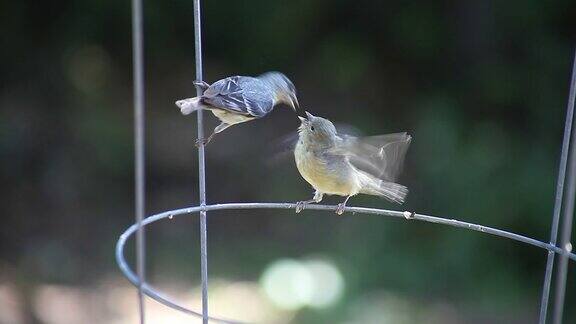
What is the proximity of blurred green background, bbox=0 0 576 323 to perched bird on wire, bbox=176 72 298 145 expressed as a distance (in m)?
1.80

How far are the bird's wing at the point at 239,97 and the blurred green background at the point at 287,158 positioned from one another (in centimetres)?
187

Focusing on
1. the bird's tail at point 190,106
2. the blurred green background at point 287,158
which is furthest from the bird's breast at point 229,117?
the blurred green background at point 287,158

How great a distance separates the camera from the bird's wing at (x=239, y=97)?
2268 mm

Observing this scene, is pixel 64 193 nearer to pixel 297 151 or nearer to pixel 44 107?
pixel 44 107

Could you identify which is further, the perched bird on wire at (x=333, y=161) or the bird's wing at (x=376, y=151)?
the perched bird on wire at (x=333, y=161)

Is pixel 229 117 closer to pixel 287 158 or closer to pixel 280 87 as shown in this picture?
pixel 280 87

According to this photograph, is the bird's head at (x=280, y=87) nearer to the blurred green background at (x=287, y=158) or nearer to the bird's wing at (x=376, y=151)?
the bird's wing at (x=376, y=151)

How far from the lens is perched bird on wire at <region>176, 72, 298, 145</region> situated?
2158 millimetres

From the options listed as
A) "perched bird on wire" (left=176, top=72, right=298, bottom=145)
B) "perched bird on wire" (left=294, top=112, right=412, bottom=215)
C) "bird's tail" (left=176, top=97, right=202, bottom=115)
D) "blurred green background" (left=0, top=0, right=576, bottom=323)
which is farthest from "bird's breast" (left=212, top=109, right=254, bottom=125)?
"blurred green background" (left=0, top=0, right=576, bottom=323)

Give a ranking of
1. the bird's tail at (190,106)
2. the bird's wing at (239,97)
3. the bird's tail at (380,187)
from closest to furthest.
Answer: the bird's tail at (190,106) < the bird's wing at (239,97) < the bird's tail at (380,187)

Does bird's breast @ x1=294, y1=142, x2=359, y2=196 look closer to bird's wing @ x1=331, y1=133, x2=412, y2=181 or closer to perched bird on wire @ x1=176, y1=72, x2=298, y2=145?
bird's wing @ x1=331, y1=133, x2=412, y2=181

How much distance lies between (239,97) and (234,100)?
0.18 feet

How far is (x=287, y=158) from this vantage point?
14.2 feet

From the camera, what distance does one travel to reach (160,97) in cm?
562
